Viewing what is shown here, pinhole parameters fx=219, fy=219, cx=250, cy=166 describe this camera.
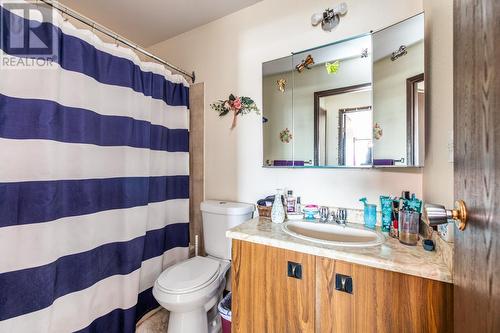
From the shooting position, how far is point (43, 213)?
1.04 metres

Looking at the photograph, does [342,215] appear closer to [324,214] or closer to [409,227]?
[324,214]

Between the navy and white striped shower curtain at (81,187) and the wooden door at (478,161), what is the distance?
5.02 ft

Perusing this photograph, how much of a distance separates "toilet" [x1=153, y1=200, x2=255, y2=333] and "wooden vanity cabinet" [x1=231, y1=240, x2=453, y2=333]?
0.81 feet

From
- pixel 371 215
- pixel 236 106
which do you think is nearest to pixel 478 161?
pixel 371 215

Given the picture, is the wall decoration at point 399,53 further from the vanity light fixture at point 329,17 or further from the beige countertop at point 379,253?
the beige countertop at point 379,253

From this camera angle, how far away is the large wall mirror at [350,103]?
1137 millimetres

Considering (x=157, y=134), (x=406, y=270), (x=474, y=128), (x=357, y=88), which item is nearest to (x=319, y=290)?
(x=406, y=270)

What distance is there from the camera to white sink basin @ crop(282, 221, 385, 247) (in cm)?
115

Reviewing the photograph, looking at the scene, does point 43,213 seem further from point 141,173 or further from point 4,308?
point 141,173

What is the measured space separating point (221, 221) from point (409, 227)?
1119 millimetres

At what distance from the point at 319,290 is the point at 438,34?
1222 mm

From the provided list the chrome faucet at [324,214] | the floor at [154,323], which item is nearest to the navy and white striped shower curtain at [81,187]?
the floor at [154,323]

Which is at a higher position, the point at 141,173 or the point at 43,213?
the point at 141,173

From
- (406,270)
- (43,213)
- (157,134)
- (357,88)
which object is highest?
(357,88)
